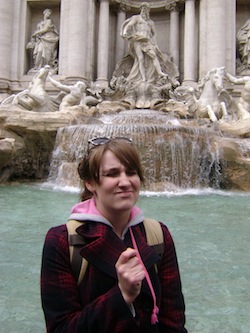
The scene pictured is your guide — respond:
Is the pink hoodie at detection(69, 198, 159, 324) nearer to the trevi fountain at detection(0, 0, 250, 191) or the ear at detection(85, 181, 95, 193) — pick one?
the ear at detection(85, 181, 95, 193)

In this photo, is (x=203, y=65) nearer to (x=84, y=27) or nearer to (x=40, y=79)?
(x=84, y=27)

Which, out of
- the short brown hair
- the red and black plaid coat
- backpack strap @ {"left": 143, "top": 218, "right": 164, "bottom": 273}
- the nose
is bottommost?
the red and black plaid coat

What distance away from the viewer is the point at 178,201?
536cm

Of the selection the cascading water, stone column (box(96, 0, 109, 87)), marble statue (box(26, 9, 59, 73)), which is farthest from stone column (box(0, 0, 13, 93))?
the cascading water

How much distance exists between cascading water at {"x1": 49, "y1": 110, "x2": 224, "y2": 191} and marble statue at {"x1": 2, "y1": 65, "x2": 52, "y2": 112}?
9.02 feet

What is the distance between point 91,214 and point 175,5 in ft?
46.5

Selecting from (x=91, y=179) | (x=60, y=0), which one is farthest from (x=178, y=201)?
(x=60, y=0)

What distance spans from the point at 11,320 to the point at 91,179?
1.10m

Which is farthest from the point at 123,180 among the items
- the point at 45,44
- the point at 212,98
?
the point at 45,44

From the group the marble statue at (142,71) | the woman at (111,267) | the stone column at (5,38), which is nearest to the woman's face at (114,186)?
the woman at (111,267)

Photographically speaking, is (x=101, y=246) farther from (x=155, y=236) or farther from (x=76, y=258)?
(x=155, y=236)

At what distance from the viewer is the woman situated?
893 millimetres

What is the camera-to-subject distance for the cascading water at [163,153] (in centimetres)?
700

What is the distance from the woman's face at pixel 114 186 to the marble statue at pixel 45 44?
13115mm
